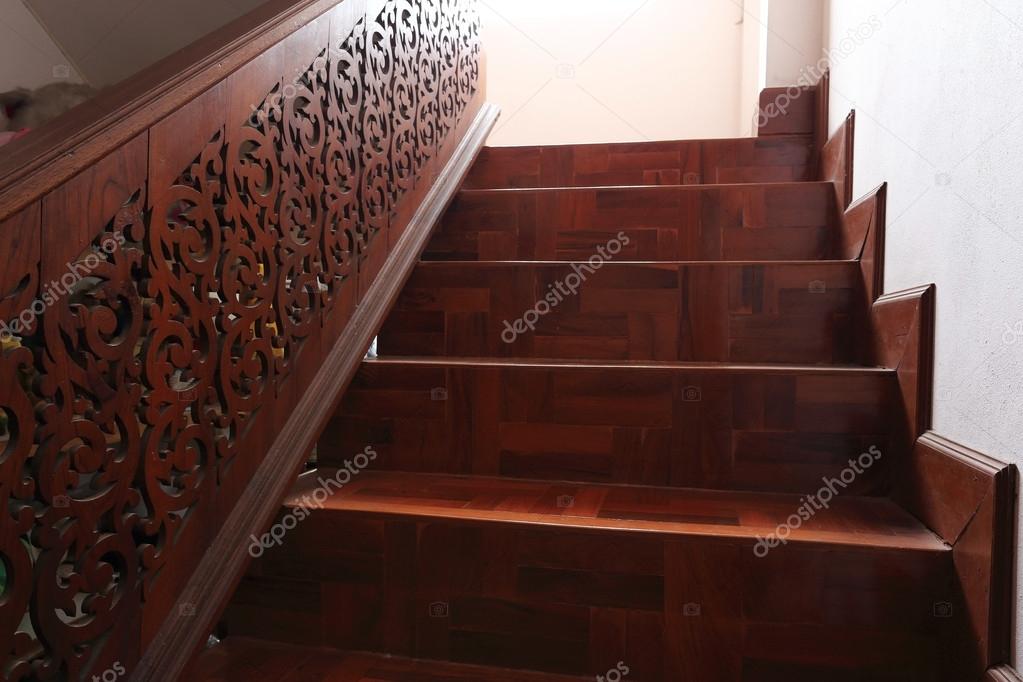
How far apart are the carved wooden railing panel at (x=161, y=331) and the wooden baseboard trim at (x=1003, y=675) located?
3.09ft

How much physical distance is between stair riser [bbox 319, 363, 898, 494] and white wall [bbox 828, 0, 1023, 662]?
0.19m

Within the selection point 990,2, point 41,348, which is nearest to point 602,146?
point 990,2

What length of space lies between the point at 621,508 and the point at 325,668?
0.49 m

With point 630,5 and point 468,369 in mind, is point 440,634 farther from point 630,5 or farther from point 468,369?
point 630,5

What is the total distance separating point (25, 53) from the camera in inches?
101

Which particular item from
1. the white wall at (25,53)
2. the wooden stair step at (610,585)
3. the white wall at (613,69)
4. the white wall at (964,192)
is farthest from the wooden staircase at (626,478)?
the white wall at (25,53)

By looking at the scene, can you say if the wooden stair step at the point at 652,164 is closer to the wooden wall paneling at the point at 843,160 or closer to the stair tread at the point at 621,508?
the wooden wall paneling at the point at 843,160

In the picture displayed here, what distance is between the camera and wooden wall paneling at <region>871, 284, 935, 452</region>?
3.58ft

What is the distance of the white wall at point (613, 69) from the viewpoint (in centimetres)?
327

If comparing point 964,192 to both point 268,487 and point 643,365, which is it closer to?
point 643,365

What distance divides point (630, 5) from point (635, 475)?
2.79 m

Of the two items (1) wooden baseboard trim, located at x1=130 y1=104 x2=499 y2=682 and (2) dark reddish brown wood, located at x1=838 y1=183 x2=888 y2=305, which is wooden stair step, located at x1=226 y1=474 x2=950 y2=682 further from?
(2) dark reddish brown wood, located at x1=838 y1=183 x2=888 y2=305

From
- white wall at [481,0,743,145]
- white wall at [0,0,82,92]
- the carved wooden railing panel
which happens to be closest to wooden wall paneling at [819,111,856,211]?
the carved wooden railing panel

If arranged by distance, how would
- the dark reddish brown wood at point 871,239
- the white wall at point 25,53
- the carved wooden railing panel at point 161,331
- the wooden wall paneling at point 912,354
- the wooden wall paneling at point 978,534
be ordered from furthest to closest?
the white wall at point 25,53
the dark reddish brown wood at point 871,239
the wooden wall paneling at point 912,354
the wooden wall paneling at point 978,534
the carved wooden railing panel at point 161,331
